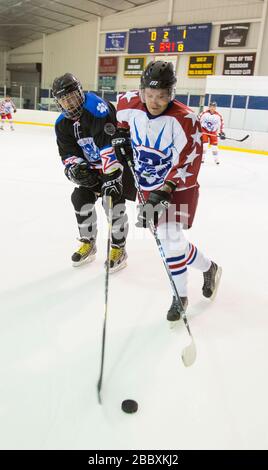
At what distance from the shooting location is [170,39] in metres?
12.1

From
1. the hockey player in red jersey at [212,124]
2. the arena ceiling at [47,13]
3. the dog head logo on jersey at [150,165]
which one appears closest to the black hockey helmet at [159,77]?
the dog head logo on jersey at [150,165]

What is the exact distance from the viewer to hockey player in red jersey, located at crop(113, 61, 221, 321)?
1418 millimetres

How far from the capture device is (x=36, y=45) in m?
16.7

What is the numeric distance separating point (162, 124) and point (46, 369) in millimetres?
1017

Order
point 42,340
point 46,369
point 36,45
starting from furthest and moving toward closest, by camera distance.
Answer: point 36,45
point 42,340
point 46,369

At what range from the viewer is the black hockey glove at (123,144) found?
1.64 metres

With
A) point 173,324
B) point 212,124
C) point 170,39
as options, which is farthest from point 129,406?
point 170,39

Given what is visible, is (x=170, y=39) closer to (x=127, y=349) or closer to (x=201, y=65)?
(x=201, y=65)

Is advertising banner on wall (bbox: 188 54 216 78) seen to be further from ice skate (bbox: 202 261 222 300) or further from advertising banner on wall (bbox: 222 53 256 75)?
ice skate (bbox: 202 261 222 300)

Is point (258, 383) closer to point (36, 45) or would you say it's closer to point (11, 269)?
point (11, 269)

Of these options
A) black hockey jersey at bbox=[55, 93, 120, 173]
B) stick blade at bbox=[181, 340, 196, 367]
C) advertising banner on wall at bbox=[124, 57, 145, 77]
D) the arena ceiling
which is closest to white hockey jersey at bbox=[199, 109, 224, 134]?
black hockey jersey at bbox=[55, 93, 120, 173]

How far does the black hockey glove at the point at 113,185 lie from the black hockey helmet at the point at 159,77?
0.51 metres

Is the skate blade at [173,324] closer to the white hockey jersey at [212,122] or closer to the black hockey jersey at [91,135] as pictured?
the black hockey jersey at [91,135]
